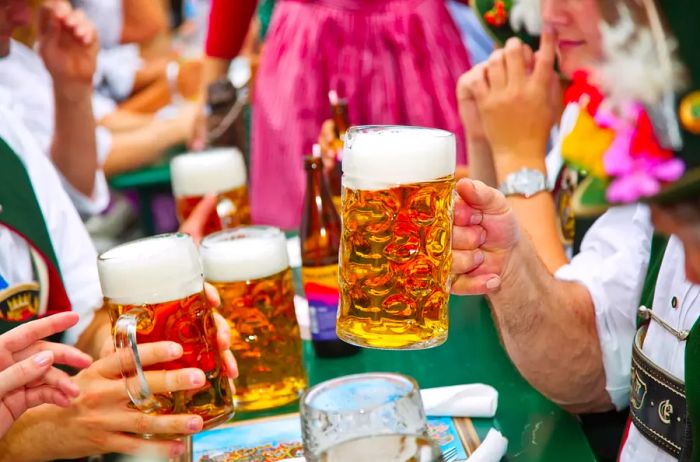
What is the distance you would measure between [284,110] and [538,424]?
1.86m

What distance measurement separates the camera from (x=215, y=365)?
115cm

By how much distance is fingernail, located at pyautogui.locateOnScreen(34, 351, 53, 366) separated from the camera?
1.09 meters

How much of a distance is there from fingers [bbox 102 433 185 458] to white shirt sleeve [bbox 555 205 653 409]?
706 mm

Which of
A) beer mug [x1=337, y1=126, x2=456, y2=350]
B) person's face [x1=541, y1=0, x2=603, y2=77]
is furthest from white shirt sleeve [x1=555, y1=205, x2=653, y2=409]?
beer mug [x1=337, y1=126, x2=456, y2=350]

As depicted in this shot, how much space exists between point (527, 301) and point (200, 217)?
0.85m

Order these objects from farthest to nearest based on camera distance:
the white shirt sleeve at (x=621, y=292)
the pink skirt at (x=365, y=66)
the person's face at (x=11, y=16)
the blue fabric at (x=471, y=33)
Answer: the blue fabric at (x=471, y=33) → the pink skirt at (x=365, y=66) → the person's face at (x=11, y=16) → the white shirt sleeve at (x=621, y=292)

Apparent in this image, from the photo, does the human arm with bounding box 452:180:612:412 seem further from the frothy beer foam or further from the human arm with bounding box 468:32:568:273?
the human arm with bounding box 468:32:568:273

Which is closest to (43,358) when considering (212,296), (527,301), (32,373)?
(32,373)

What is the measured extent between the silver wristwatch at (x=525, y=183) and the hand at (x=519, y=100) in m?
0.05

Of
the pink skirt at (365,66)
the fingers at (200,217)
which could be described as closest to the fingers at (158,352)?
the fingers at (200,217)

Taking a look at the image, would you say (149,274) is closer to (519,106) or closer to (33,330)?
(33,330)

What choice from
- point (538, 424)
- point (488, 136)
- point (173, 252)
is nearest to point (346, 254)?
point (173, 252)

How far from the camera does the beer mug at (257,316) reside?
136cm

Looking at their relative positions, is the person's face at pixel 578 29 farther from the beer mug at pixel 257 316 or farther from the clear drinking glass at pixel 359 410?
the beer mug at pixel 257 316
